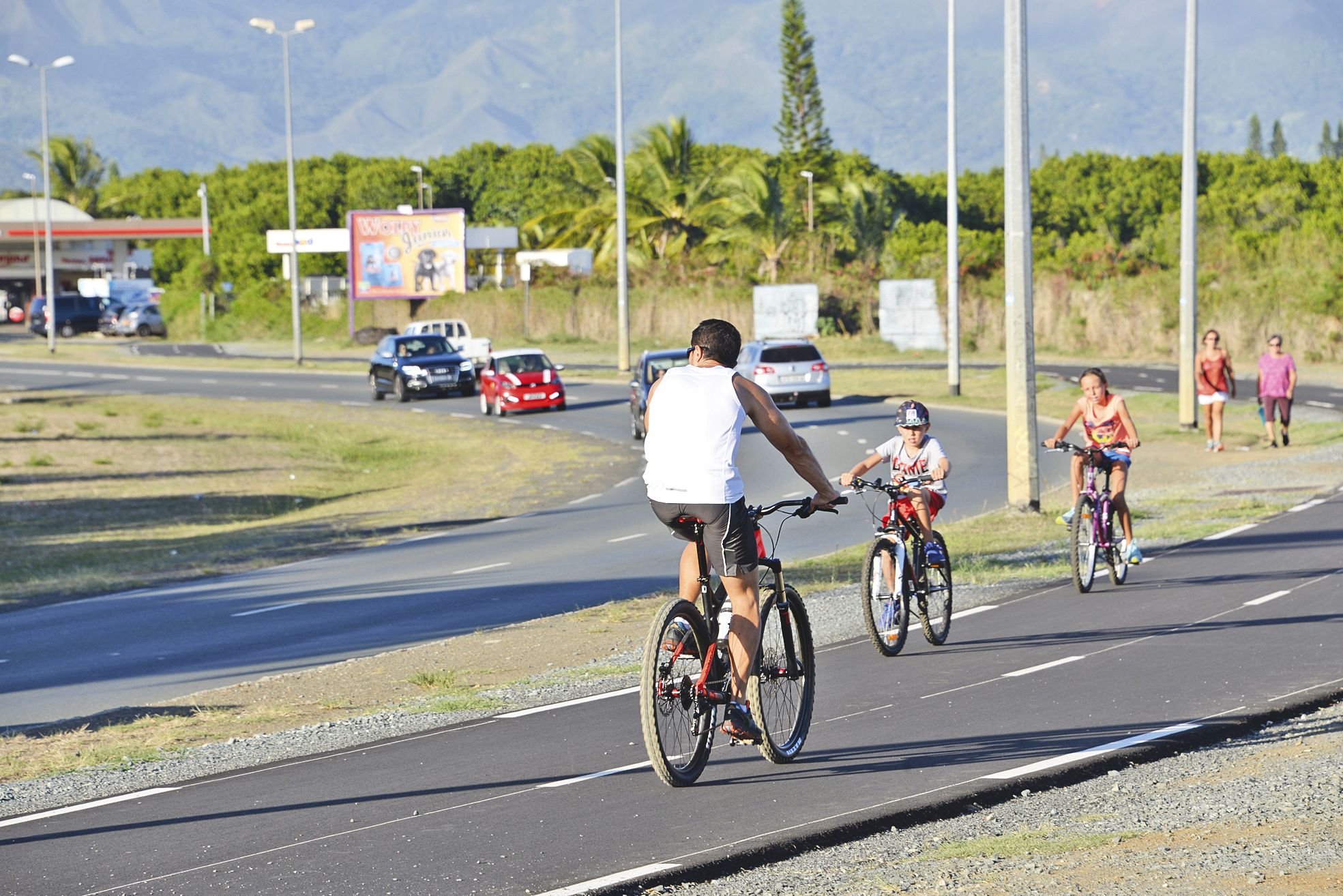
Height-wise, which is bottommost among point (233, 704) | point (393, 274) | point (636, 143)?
point (233, 704)

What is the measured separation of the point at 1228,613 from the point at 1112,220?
8368 cm

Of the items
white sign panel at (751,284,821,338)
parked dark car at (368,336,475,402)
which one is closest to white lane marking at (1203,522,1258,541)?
parked dark car at (368,336,475,402)

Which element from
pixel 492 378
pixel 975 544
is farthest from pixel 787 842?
pixel 492 378

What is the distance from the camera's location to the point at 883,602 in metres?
10.5

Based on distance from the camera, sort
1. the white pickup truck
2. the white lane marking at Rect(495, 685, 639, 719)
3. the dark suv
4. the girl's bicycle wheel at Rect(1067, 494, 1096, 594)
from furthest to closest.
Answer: the dark suv
the white pickup truck
the girl's bicycle wheel at Rect(1067, 494, 1096, 594)
the white lane marking at Rect(495, 685, 639, 719)

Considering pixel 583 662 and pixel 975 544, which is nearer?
pixel 583 662

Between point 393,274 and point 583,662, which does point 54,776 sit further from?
point 393,274

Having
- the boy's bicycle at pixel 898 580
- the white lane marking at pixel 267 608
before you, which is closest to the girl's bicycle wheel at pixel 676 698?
the boy's bicycle at pixel 898 580

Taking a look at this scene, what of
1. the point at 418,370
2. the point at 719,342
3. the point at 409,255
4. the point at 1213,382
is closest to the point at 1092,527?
the point at 719,342

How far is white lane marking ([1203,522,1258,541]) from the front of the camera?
16378 mm

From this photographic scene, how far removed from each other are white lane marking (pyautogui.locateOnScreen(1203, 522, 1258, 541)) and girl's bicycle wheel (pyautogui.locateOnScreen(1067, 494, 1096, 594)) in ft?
12.4

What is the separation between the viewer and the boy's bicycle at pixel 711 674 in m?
6.93

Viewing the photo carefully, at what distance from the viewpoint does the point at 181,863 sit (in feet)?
21.1

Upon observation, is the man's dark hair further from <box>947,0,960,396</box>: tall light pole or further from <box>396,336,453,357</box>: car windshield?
<box>396,336,453,357</box>: car windshield
